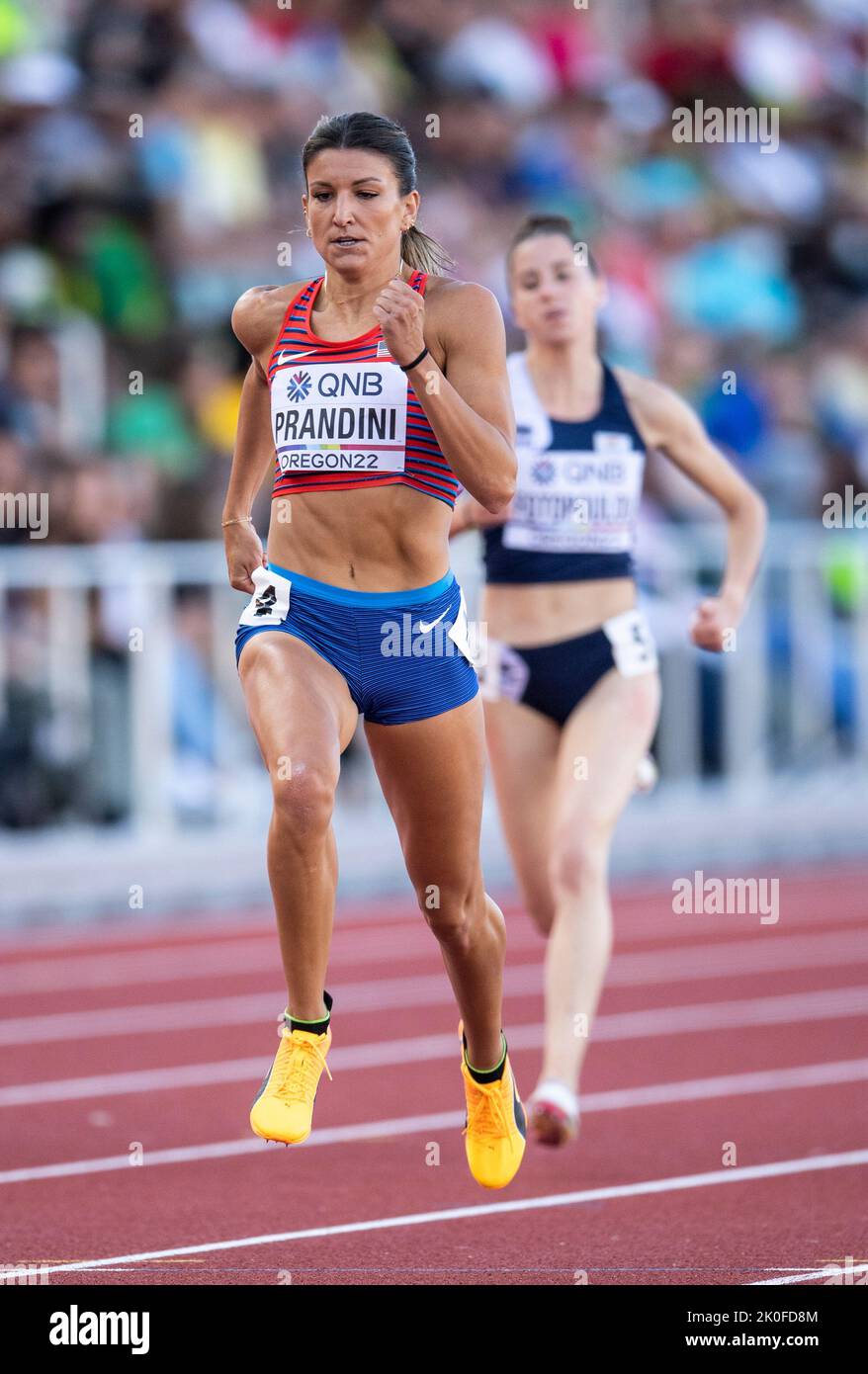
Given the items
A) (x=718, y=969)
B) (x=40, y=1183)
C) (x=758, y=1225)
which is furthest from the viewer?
(x=718, y=969)

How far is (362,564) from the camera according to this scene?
17.6ft

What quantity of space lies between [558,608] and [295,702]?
245 centimetres

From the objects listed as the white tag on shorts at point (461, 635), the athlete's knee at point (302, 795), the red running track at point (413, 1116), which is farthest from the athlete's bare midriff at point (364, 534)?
the red running track at point (413, 1116)

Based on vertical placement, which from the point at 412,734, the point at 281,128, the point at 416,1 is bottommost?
the point at 412,734

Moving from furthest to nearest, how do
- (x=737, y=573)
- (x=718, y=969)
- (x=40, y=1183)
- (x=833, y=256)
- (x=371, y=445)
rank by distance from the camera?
(x=833, y=256) < (x=718, y=969) < (x=737, y=573) < (x=40, y=1183) < (x=371, y=445)

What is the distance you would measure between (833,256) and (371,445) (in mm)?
13007

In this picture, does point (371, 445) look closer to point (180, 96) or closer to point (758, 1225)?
point (758, 1225)

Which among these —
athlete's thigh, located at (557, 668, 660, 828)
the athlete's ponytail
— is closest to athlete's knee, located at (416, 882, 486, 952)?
the athlete's ponytail

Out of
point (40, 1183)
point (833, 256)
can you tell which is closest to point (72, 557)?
point (40, 1183)

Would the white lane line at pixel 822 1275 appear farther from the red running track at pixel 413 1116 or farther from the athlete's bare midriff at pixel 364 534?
the athlete's bare midriff at pixel 364 534

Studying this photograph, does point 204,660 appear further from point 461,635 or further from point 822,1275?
point 822,1275

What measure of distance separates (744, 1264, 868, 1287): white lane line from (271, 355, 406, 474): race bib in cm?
203

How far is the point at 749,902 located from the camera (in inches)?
538

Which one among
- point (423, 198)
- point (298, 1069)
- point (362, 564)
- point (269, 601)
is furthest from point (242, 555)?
point (423, 198)
